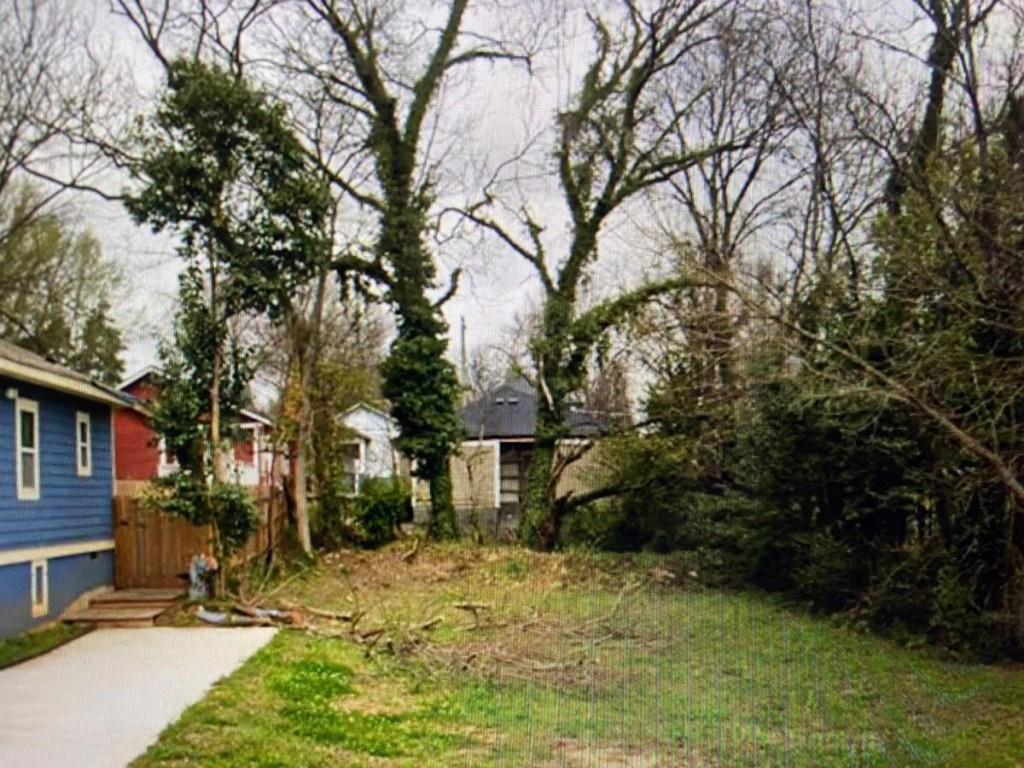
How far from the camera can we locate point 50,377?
324 inches

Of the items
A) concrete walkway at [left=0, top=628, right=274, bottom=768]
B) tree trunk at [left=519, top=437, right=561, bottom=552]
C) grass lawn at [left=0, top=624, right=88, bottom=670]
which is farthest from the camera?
tree trunk at [left=519, top=437, right=561, bottom=552]

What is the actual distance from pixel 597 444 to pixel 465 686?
24.7 feet

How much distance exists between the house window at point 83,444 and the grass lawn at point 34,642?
1.81m

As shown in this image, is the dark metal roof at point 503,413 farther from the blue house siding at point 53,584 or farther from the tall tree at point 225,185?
the blue house siding at point 53,584

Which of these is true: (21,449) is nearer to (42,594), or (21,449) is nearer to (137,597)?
(42,594)

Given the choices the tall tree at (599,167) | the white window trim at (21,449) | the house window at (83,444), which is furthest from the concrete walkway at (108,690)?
the tall tree at (599,167)

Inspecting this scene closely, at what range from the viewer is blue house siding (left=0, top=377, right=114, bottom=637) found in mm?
7531

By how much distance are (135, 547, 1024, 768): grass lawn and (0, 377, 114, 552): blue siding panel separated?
2.25 m

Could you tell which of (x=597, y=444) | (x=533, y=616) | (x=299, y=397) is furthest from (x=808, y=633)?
(x=299, y=397)

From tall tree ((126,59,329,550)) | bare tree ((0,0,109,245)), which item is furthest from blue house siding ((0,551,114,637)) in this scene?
bare tree ((0,0,109,245))

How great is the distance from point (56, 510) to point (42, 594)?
2.78ft

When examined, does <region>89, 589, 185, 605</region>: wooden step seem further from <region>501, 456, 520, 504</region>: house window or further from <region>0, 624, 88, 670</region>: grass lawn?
<region>501, 456, 520, 504</region>: house window

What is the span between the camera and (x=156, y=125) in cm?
1009

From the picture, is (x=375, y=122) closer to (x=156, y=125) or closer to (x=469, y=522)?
(x=156, y=125)
